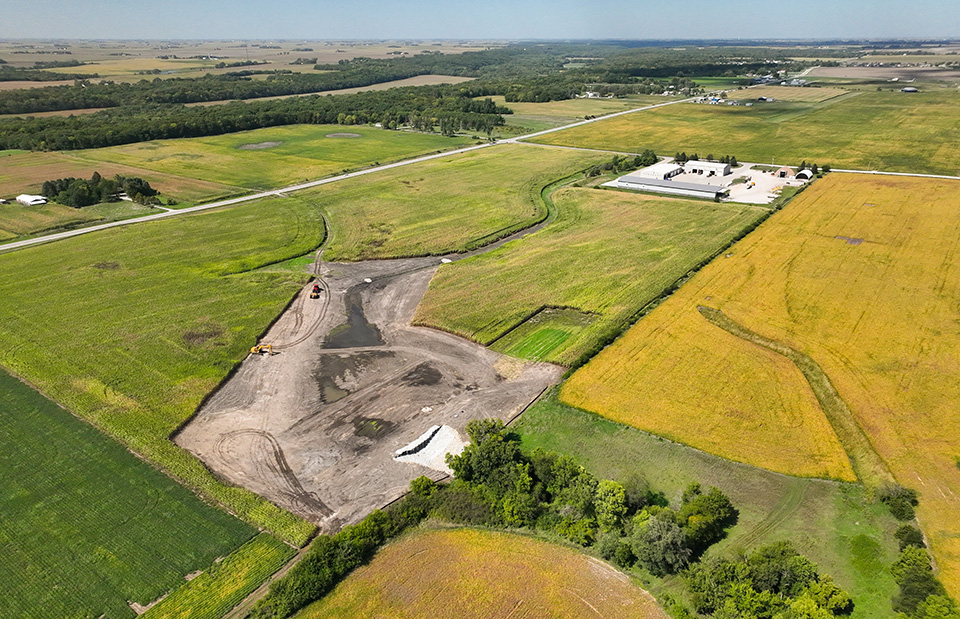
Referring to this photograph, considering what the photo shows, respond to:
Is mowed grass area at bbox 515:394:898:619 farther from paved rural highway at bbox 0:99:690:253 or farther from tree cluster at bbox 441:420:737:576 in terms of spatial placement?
paved rural highway at bbox 0:99:690:253

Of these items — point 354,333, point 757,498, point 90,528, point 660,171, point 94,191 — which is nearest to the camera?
point 90,528

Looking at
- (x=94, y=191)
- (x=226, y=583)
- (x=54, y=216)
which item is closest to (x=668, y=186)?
(x=226, y=583)

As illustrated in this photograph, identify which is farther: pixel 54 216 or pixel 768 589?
pixel 54 216

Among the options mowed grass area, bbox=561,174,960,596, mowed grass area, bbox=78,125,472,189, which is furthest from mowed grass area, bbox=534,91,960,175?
mowed grass area, bbox=561,174,960,596

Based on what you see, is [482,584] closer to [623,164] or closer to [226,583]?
[226,583]

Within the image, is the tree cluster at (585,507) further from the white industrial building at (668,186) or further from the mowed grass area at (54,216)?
the mowed grass area at (54,216)

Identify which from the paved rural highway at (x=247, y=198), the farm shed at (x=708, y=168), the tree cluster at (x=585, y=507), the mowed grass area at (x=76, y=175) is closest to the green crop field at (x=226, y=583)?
the tree cluster at (x=585, y=507)

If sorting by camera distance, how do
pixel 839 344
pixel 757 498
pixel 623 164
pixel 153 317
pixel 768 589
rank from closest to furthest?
pixel 768 589 → pixel 757 498 → pixel 839 344 → pixel 153 317 → pixel 623 164

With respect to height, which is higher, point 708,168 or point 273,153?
point 708,168
